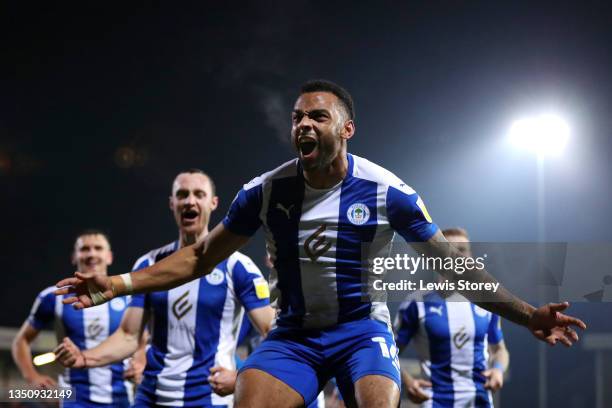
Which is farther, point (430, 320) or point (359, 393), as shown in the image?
point (430, 320)

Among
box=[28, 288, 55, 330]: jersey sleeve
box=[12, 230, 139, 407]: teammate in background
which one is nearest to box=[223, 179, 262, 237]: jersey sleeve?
box=[12, 230, 139, 407]: teammate in background

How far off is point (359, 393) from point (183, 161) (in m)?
18.4

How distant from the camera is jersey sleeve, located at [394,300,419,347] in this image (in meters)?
6.91

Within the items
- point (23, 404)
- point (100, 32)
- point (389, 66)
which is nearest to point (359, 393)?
point (23, 404)

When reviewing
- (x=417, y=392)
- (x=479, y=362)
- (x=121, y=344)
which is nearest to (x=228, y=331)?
(x=121, y=344)

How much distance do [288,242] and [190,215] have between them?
1884mm

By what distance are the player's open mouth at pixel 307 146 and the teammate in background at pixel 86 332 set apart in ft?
12.8

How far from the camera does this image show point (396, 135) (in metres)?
Answer: 19.2

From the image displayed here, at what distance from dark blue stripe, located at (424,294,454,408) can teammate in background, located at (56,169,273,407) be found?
1.99 meters

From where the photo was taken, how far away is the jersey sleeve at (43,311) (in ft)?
24.2

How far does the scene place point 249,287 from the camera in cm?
530

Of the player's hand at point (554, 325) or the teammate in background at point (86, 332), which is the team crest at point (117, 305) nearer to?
the teammate in background at point (86, 332)

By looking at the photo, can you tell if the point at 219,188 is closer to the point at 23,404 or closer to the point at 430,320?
the point at 23,404

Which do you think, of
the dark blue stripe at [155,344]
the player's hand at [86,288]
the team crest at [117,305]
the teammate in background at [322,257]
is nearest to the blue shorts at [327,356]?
the teammate in background at [322,257]
